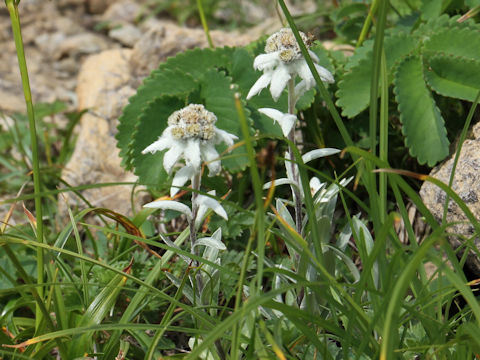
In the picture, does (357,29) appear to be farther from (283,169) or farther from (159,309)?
(159,309)

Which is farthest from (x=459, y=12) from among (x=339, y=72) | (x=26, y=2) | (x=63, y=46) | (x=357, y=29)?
(x=26, y=2)

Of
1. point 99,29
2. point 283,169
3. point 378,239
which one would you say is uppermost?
point 99,29

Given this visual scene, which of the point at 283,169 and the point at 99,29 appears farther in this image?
the point at 99,29

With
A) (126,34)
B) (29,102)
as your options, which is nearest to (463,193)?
(29,102)

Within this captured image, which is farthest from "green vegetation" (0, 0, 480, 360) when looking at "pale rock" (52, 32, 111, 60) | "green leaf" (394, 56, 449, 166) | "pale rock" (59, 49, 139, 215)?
"pale rock" (52, 32, 111, 60)

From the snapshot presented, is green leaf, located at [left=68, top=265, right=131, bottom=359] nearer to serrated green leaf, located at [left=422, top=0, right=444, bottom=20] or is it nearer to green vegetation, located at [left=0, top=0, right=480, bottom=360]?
green vegetation, located at [left=0, top=0, right=480, bottom=360]

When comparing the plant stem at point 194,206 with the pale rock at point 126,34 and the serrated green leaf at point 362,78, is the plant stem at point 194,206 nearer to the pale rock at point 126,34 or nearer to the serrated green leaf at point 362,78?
the serrated green leaf at point 362,78
